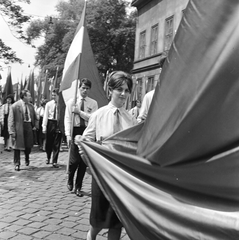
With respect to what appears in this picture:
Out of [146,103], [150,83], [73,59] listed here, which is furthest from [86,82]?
[150,83]

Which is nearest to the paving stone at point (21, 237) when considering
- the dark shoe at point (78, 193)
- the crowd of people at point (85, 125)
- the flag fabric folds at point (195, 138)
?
the crowd of people at point (85, 125)

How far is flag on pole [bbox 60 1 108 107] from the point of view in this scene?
6.66 m

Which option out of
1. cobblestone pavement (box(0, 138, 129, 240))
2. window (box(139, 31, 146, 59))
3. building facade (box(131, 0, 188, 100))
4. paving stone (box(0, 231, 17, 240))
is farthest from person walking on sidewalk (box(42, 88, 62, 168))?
window (box(139, 31, 146, 59))

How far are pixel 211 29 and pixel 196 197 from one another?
0.99 meters

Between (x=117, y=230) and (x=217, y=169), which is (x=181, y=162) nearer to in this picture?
(x=217, y=169)

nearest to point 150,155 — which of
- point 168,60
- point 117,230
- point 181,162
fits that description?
point 181,162

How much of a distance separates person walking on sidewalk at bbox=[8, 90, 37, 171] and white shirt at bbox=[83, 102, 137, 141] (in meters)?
5.73

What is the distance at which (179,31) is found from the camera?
2221mm

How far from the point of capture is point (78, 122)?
6688 millimetres

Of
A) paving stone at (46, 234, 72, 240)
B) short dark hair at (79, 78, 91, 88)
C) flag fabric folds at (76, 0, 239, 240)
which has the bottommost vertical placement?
paving stone at (46, 234, 72, 240)

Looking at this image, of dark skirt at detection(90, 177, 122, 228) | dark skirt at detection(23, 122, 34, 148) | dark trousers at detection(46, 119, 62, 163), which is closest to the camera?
dark skirt at detection(90, 177, 122, 228)

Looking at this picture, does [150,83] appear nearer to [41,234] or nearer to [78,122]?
[78,122]

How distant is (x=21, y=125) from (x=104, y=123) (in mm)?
6104

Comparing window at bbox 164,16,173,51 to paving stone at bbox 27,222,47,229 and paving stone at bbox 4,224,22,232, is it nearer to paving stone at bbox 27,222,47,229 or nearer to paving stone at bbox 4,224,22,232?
paving stone at bbox 27,222,47,229
